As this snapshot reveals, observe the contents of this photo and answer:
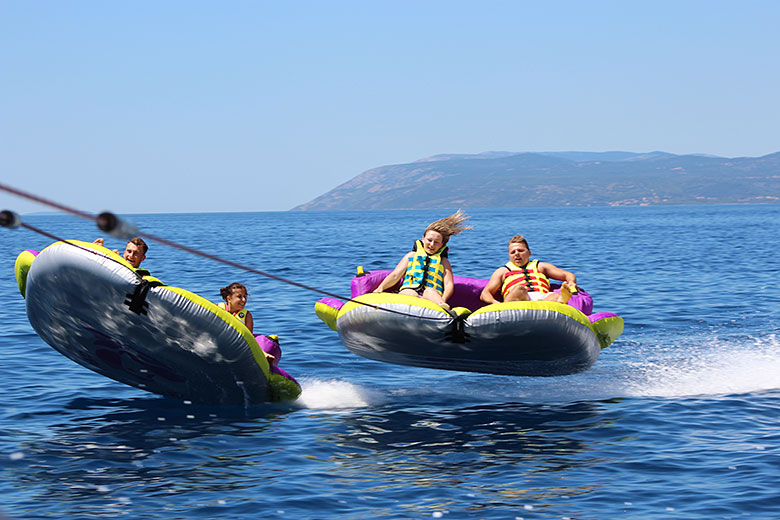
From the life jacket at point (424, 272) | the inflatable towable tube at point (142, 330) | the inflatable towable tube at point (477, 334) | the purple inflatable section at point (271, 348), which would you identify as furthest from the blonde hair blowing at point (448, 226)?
the inflatable towable tube at point (142, 330)

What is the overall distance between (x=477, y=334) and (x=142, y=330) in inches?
130

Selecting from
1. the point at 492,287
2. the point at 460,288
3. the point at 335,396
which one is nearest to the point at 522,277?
the point at 492,287

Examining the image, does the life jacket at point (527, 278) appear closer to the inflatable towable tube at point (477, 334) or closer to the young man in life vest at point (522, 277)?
the young man in life vest at point (522, 277)

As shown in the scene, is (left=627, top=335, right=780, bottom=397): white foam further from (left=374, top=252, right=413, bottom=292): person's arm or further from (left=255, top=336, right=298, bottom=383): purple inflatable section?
(left=255, top=336, right=298, bottom=383): purple inflatable section

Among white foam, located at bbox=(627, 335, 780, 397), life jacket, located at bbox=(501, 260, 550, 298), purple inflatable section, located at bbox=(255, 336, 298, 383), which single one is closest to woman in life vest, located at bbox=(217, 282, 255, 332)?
purple inflatable section, located at bbox=(255, 336, 298, 383)

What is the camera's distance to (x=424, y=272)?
10.4 m

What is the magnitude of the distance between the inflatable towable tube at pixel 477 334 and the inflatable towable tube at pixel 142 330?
1.02 m

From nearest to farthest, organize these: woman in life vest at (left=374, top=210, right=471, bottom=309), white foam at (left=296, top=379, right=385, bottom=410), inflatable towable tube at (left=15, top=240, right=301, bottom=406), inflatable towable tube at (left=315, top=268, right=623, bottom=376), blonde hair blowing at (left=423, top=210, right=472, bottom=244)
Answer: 1. inflatable towable tube at (left=15, top=240, right=301, bottom=406)
2. inflatable towable tube at (left=315, top=268, right=623, bottom=376)
3. white foam at (left=296, top=379, right=385, bottom=410)
4. woman in life vest at (left=374, top=210, right=471, bottom=309)
5. blonde hair blowing at (left=423, top=210, right=472, bottom=244)

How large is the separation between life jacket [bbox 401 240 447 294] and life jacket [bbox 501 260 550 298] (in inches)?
32.0

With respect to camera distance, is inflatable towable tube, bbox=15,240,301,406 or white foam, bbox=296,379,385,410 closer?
inflatable towable tube, bbox=15,240,301,406

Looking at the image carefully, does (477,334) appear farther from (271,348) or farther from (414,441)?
(271,348)

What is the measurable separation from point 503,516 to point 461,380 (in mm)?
5078

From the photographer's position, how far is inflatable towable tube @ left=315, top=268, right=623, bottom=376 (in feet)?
29.4

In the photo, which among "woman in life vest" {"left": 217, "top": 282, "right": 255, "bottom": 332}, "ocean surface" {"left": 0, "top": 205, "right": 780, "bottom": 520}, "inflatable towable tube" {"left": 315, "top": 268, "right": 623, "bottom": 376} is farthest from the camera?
"woman in life vest" {"left": 217, "top": 282, "right": 255, "bottom": 332}
